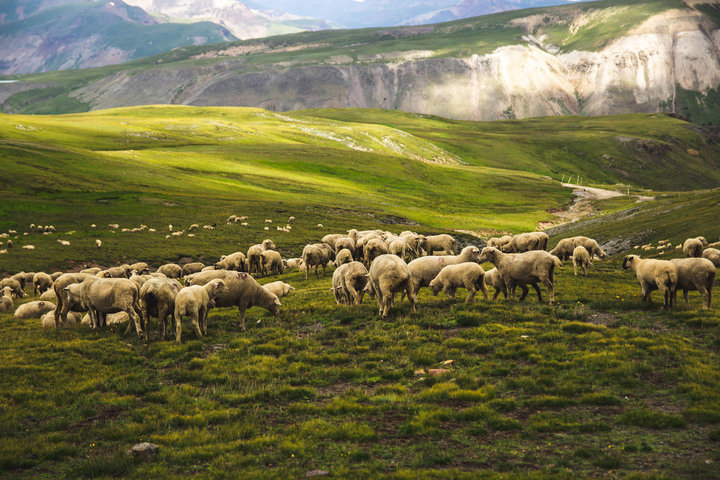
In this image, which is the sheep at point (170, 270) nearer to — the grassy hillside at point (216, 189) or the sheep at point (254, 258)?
the sheep at point (254, 258)

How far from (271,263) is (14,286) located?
19163 mm

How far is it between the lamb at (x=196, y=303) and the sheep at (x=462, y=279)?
10.5 meters

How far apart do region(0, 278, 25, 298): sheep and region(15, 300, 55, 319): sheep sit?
12079mm

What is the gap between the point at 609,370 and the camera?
14.5m

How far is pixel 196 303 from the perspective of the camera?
1977 centimetres

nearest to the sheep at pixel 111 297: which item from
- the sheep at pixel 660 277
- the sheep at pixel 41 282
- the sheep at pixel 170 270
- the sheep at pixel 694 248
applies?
the sheep at pixel 170 270

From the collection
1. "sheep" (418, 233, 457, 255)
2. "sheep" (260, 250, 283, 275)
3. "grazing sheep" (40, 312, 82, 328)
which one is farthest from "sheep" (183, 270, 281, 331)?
"sheep" (418, 233, 457, 255)

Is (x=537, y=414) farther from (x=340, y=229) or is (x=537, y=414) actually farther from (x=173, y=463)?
(x=340, y=229)

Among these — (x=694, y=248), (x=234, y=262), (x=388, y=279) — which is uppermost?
(x=388, y=279)

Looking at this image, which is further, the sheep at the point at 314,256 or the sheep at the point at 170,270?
the sheep at the point at 170,270

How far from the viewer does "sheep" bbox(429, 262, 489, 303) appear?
931 inches

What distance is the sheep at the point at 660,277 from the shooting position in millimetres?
21672

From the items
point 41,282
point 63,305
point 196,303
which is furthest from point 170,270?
point 196,303

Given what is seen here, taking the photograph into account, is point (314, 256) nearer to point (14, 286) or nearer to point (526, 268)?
point (526, 268)
